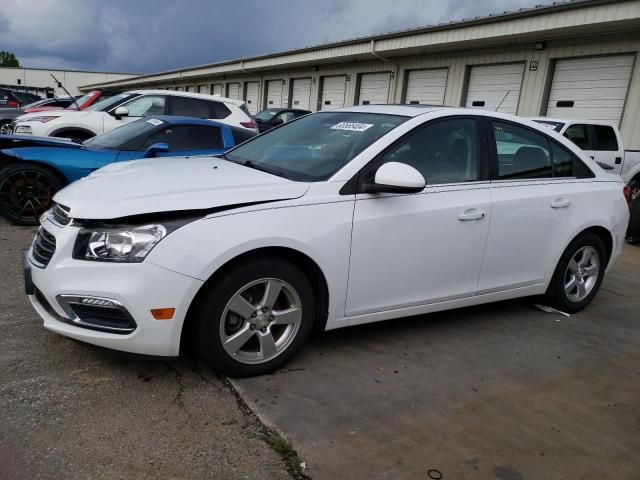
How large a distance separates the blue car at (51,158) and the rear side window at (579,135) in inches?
259

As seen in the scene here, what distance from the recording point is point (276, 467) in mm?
2227

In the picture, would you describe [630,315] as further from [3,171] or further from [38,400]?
[3,171]

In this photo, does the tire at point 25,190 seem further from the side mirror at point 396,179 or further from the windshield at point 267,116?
the windshield at point 267,116

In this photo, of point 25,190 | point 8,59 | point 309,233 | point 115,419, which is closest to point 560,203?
point 309,233

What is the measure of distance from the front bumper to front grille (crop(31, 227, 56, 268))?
5 centimetres

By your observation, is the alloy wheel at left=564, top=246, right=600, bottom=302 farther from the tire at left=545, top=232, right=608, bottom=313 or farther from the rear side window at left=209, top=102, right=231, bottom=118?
the rear side window at left=209, top=102, right=231, bottom=118

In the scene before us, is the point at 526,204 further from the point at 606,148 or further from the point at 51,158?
the point at 606,148

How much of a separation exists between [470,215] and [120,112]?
22.6 feet

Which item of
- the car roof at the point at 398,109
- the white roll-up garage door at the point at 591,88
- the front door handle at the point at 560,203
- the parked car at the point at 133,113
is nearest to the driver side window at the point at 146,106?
the parked car at the point at 133,113

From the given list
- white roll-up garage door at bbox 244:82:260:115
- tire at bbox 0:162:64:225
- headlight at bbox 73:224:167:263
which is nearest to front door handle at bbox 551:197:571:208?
headlight at bbox 73:224:167:263

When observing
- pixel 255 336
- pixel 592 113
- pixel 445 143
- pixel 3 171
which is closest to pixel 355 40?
pixel 592 113

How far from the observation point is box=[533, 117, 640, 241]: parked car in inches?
373

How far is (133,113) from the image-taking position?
872 centimetres

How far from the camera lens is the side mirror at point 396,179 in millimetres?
2939
